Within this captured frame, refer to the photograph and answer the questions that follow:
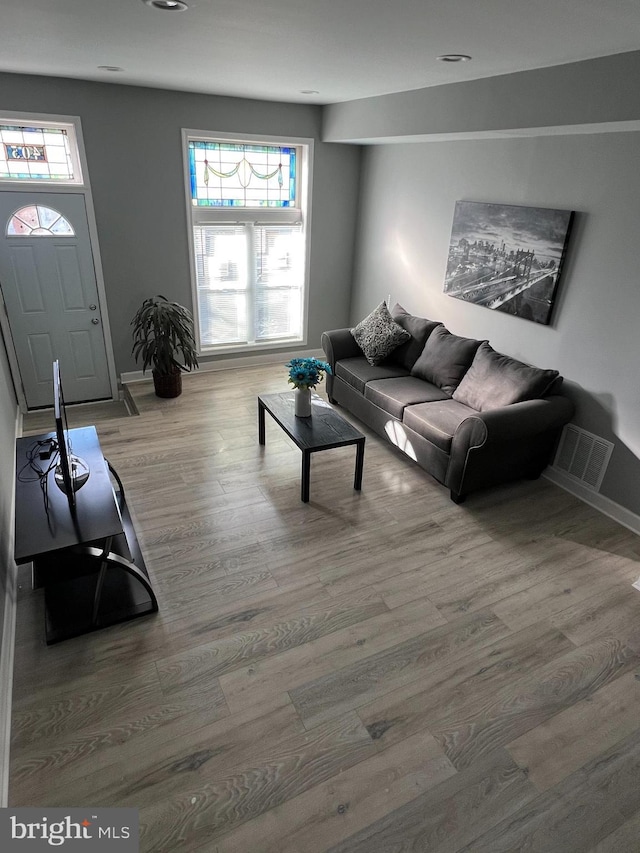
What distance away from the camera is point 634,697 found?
2361 mm

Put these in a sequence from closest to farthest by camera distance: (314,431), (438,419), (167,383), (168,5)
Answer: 1. (168,5)
2. (314,431)
3. (438,419)
4. (167,383)

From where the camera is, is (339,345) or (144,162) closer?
(144,162)

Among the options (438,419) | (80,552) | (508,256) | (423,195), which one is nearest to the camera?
(80,552)

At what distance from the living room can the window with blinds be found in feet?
0.63

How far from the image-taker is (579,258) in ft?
11.7

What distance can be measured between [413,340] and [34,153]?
3594 mm

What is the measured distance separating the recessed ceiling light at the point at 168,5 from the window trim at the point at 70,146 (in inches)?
106

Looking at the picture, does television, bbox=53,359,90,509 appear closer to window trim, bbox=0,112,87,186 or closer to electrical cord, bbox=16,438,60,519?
electrical cord, bbox=16,438,60,519

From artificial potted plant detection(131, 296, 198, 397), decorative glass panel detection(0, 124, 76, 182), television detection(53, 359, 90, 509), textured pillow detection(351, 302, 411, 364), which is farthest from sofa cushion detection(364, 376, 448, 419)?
decorative glass panel detection(0, 124, 76, 182)

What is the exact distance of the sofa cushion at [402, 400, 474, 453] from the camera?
3.67 meters

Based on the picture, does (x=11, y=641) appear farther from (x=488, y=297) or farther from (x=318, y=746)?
(x=488, y=297)

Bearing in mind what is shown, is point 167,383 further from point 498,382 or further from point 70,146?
point 498,382

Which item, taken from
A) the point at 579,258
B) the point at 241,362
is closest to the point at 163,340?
the point at 241,362

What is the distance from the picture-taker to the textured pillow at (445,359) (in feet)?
14.1
